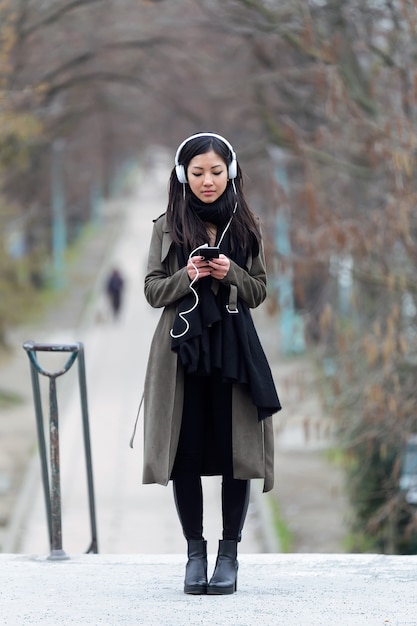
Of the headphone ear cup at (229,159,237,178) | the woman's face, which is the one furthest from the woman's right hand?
the headphone ear cup at (229,159,237,178)

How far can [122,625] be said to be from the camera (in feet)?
16.8

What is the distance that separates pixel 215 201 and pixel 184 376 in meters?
0.66

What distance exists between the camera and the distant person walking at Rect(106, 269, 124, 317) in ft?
139

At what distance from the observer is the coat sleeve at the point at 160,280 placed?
5.39m

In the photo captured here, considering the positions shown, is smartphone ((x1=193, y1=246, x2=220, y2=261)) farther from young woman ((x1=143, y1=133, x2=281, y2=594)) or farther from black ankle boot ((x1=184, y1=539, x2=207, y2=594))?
black ankle boot ((x1=184, y1=539, x2=207, y2=594))

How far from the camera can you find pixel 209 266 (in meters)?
5.36

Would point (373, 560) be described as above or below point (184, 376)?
below

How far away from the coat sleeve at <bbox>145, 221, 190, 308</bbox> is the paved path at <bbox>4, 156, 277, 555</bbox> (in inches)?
356

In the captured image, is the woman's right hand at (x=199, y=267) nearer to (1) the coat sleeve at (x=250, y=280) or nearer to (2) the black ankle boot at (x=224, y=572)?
(1) the coat sleeve at (x=250, y=280)

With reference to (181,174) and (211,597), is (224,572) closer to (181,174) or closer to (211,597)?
(211,597)

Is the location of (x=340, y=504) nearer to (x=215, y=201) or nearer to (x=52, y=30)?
(x=52, y=30)

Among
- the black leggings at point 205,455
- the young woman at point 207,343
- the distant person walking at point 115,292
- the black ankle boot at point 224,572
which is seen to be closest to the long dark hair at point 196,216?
the young woman at point 207,343

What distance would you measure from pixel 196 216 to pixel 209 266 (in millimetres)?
220

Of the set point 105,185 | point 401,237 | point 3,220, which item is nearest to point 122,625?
point 401,237
